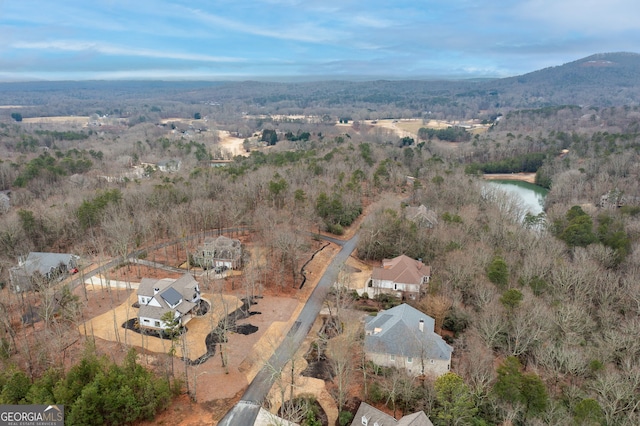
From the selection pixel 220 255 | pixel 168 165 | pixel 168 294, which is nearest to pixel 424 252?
pixel 220 255

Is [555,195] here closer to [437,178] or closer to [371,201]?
[437,178]

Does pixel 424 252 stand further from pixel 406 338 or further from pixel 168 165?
pixel 168 165

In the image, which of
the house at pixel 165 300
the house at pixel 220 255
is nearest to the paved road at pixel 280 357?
the house at pixel 165 300

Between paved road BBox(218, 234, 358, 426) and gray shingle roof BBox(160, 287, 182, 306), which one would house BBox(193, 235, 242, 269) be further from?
paved road BBox(218, 234, 358, 426)

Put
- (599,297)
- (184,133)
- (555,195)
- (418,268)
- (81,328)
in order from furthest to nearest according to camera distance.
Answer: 1. (184,133)
2. (555,195)
3. (418,268)
4. (599,297)
5. (81,328)

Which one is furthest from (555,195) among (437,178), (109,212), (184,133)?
(184,133)

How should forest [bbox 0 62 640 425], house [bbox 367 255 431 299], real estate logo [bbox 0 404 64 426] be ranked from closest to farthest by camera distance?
real estate logo [bbox 0 404 64 426] → forest [bbox 0 62 640 425] → house [bbox 367 255 431 299]

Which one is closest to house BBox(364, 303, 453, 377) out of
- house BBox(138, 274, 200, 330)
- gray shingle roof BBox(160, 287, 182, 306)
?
house BBox(138, 274, 200, 330)
